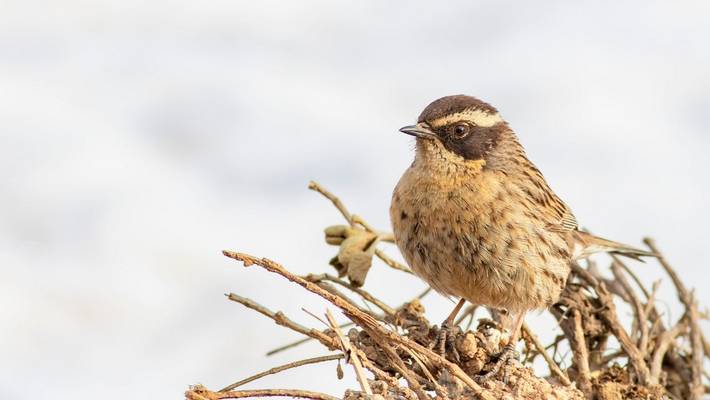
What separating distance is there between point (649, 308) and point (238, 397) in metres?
3.35

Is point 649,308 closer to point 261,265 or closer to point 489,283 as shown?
point 489,283

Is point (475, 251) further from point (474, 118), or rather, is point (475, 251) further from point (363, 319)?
point (363, 319)

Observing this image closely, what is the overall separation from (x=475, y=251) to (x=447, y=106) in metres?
0.92

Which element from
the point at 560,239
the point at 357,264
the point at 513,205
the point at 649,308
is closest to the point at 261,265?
the point at 357,264

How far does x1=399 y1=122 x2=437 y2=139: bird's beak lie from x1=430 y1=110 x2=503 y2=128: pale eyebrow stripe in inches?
1.8

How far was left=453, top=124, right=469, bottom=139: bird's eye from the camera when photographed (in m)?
6.41

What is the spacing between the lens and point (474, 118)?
21.4 ft

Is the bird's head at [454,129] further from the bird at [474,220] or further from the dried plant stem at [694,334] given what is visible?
the dried plant stem at [694,334]

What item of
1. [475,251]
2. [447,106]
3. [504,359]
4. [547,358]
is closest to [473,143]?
[447,106]

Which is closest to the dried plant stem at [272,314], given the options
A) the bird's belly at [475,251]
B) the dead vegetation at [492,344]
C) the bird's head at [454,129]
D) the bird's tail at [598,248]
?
the dead vegetation at [492,344]

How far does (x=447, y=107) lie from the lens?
6371 millimetres

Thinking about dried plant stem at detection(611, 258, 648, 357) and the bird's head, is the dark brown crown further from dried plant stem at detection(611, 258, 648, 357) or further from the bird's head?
dried plant stem at detection(611, 258, 648, 357)

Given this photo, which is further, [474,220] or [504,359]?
[474,220]

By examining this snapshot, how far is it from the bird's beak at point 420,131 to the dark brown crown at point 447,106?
1.9 inches
